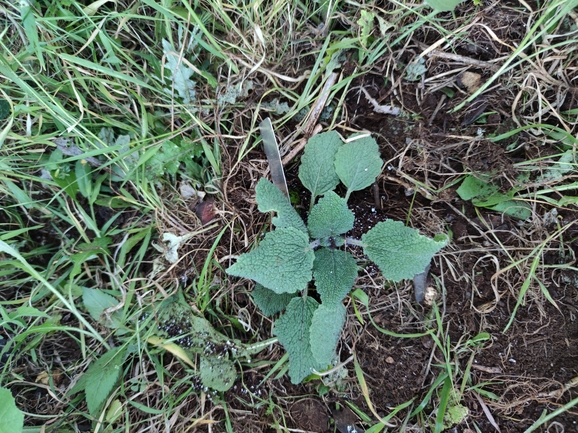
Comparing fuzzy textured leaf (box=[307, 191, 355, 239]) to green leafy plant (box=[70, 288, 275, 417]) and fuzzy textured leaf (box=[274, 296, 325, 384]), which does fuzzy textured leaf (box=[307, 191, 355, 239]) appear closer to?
fuzzy textured leaf (box=[274, 296, 325, 384])

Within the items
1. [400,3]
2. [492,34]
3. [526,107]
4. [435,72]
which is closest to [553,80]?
[526,107]

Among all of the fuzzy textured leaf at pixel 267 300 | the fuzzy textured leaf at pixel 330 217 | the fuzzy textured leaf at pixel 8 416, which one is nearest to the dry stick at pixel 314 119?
the fuzzy textured leaf at pixel 330 217

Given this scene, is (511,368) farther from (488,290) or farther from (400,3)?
(400,3)

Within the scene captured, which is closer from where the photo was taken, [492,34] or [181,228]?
[492,34]

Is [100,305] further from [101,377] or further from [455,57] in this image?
[455,57]

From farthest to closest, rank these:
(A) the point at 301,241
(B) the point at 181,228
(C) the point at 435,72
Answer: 1. (B) the point at 181,228
2. (C) the point at 435,72
3. (A) the point at 301,241

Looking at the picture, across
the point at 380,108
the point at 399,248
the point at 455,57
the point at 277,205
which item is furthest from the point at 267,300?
the point at 455,57

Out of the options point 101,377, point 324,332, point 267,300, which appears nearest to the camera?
point 324,332
